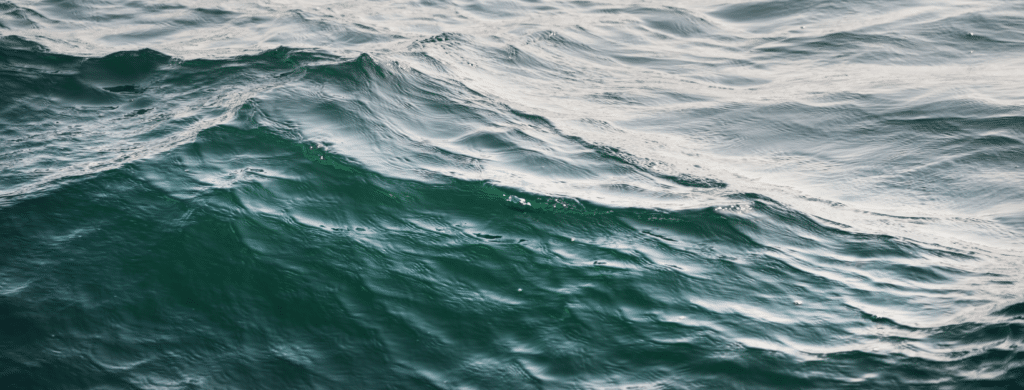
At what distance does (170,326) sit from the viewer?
3.19 meters

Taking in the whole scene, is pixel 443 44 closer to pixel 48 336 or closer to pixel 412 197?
pixel 412 197

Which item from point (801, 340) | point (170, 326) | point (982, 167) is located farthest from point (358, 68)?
point (982, 167)

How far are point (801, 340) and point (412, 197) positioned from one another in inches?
90.8

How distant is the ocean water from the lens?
311 cm

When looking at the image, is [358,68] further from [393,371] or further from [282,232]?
[393,371]

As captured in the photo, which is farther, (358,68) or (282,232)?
(358,68)

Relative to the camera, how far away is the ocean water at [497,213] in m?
3.11

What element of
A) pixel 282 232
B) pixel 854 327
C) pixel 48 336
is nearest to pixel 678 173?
pixel 854 327

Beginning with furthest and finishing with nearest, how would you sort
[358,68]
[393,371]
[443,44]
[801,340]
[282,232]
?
[443,44]
[358,68]
[282,232]
[801,340]
[393,371]

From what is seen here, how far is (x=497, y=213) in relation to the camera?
4242 mm

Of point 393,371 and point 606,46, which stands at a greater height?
point 606,46

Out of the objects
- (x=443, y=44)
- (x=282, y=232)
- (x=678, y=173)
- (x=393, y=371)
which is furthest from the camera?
(x=443, y=44)

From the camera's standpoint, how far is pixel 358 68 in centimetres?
620

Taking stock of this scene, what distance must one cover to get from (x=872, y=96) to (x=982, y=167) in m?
1.42
